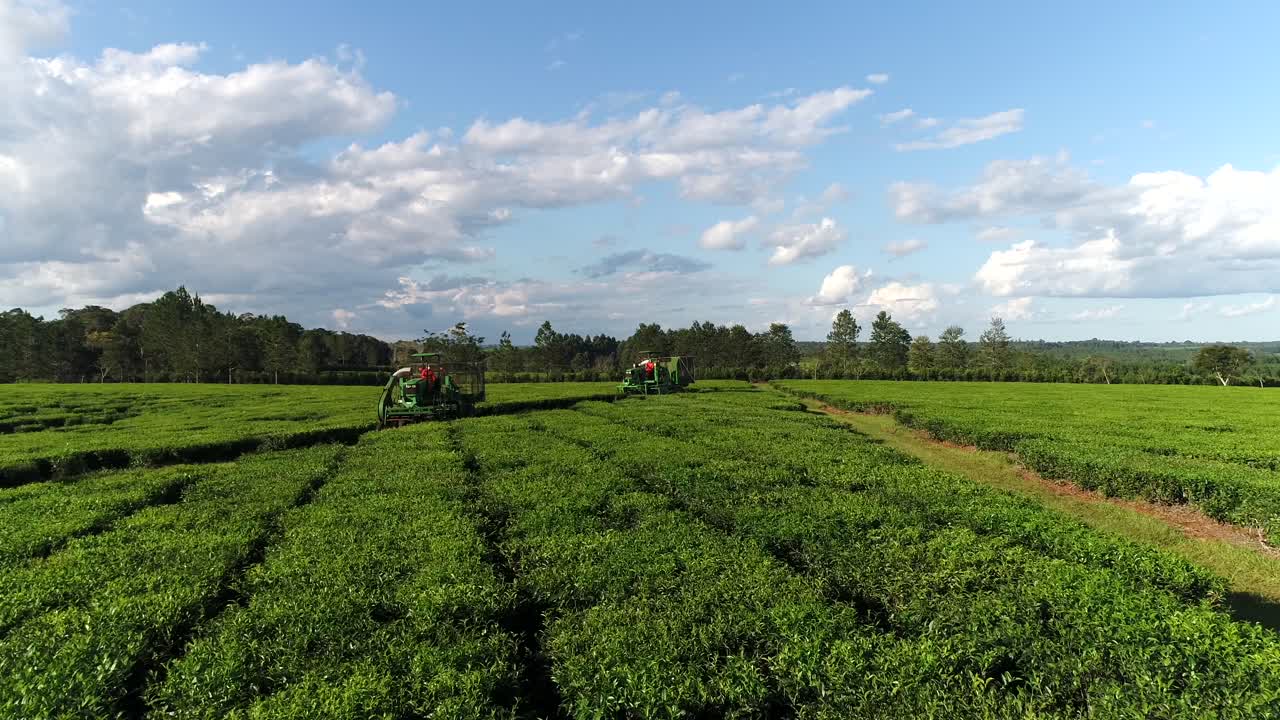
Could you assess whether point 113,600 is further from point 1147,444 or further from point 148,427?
point 1147,444

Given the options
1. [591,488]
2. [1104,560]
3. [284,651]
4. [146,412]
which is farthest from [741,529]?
[146,412]

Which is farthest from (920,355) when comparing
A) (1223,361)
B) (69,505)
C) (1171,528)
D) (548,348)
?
(69,505)

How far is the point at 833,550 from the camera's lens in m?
9.55

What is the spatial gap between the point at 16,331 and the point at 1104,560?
11438cm

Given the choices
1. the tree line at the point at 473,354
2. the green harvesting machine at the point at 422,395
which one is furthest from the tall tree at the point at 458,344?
the green harvesting machine at the point at 422,395

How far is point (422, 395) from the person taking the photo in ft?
89.8

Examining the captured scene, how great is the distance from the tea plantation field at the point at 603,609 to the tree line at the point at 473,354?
50731mm

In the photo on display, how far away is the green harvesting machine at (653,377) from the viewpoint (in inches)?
1860

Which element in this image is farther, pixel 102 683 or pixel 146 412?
pixel 146 412

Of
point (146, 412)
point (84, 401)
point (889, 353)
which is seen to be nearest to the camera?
point (146, 412)

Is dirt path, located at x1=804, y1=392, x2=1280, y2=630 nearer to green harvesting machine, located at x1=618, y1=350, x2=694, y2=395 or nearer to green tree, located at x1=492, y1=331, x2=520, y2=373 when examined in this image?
green harvesting machine, located at x1=618, y1=350, x2=694, y2=395

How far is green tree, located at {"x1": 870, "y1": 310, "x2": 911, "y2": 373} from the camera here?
11750 cm

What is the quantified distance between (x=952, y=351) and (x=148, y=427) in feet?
406

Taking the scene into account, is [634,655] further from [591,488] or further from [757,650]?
[591,488]
